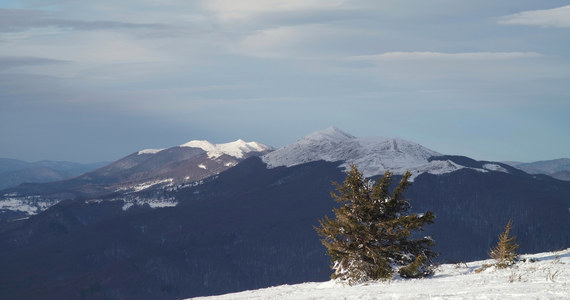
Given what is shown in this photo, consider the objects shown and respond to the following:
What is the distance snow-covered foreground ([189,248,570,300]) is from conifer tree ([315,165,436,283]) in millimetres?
2039

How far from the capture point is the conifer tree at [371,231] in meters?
43.7

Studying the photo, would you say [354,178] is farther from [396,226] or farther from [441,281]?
[441,281]

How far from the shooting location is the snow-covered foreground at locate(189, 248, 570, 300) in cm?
2869

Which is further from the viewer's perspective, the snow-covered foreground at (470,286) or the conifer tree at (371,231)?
the conifer tree at (371,231)

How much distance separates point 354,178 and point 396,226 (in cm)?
485

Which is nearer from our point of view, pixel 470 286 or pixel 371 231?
pixel 470 286

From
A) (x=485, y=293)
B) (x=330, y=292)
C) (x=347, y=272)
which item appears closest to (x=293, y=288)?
(x=347, y=272)

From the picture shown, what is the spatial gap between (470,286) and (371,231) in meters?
12.7

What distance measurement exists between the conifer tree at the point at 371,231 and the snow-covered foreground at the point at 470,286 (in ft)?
6.69

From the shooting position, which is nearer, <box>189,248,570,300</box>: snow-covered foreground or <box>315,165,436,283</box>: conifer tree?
<box>189,248,570,300</box>: snow-covered foreground

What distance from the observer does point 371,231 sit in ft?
147

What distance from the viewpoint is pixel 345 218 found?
44938 mm

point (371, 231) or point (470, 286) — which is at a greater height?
point (371, 231)

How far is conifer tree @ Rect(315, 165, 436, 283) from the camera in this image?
43.7 metres
